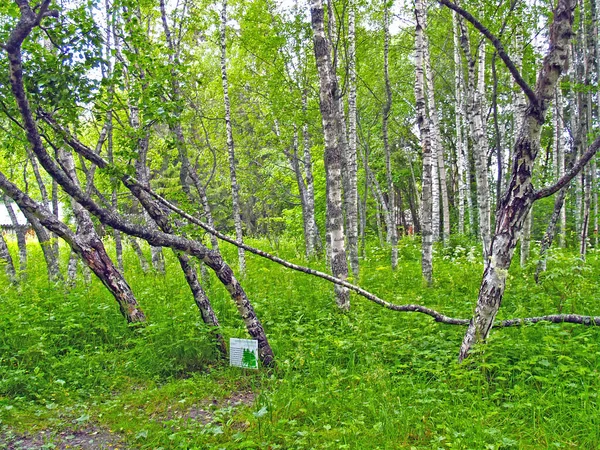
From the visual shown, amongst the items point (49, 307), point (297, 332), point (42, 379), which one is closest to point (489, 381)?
point (297, 332)

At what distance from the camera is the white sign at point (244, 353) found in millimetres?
4816

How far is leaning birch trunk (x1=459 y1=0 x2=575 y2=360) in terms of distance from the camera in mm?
3727

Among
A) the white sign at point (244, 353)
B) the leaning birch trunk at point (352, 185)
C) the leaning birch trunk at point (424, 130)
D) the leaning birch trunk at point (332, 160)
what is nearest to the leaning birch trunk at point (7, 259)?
the white sign at point (244, 353)

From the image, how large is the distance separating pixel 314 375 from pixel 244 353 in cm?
87

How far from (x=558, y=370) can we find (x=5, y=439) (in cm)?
533

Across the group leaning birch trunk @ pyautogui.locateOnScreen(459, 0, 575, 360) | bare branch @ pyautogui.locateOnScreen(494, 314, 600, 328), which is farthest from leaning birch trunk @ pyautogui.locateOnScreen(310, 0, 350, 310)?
leaning birch trunk @ pyautogui.locateOnScreen(459, 0, 575, 360)

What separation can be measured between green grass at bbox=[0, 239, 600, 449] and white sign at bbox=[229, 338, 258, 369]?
21 cm

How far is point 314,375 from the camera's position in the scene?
470 centimetres

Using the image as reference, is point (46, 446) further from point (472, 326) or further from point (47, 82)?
point (472, 326)

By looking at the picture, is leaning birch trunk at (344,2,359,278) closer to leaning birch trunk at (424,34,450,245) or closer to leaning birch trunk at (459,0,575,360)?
leaning birch trunk at (424,34,450,245)

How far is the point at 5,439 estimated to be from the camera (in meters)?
3.82

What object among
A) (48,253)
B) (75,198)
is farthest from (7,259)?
(75,198)

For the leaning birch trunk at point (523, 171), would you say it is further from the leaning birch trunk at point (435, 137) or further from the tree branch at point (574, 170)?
the leaning birch trunk at point (435, 137)

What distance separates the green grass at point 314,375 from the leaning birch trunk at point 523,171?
0.65 meters
